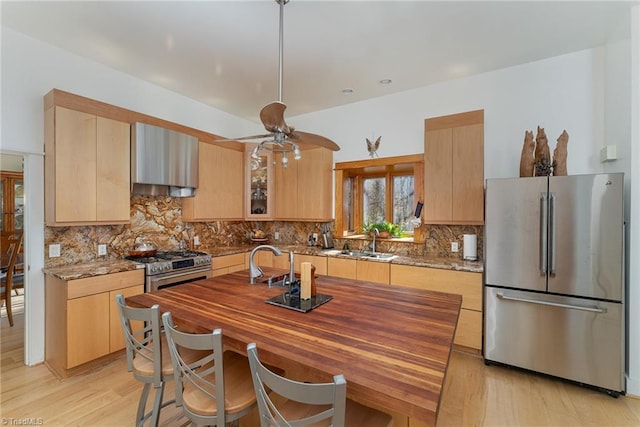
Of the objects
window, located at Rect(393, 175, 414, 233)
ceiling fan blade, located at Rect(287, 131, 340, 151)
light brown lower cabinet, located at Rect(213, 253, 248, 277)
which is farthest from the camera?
window, located at Rect(393, 175, 414, 233)

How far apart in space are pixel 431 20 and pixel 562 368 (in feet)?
10.1

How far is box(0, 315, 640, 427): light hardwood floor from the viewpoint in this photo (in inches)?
78.1

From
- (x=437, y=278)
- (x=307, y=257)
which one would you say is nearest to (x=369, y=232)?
(x=307, y=257)

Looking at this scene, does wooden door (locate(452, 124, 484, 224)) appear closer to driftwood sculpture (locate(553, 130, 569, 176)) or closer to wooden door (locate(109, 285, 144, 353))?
driftwood sculpture (locate(553, 130, 569, 176))

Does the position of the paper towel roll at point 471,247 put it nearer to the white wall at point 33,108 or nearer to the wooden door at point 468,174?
the wooden door at point 468,174

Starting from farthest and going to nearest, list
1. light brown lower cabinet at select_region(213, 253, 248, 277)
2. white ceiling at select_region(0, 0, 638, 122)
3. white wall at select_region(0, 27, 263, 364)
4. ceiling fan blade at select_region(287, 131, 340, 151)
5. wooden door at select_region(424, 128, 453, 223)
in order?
light brown lower cabinet at select_region(213, 253, 248, 277), wooden door at select_region(424, 128, 453, 223), white wall at select_region(0, 27, 263, 364), white ceiling at select_region(0, 0, 638, 122), ceiling fan blade at select_region(287, 131, 340, 151)

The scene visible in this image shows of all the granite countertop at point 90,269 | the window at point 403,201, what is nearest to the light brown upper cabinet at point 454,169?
the window at point 403,201

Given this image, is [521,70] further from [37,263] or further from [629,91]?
[37,263]

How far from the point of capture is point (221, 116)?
4.45 meters

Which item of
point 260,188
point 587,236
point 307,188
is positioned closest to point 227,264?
point 260,188

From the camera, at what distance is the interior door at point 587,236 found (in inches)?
87.4

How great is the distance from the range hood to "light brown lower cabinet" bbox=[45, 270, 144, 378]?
1057 millimetres

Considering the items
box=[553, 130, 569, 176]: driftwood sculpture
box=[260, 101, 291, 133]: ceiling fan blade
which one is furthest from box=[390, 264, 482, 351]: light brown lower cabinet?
box=[260, 101, 291, 133]: ceiling fan blade

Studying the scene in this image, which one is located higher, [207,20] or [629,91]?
[207,20]
